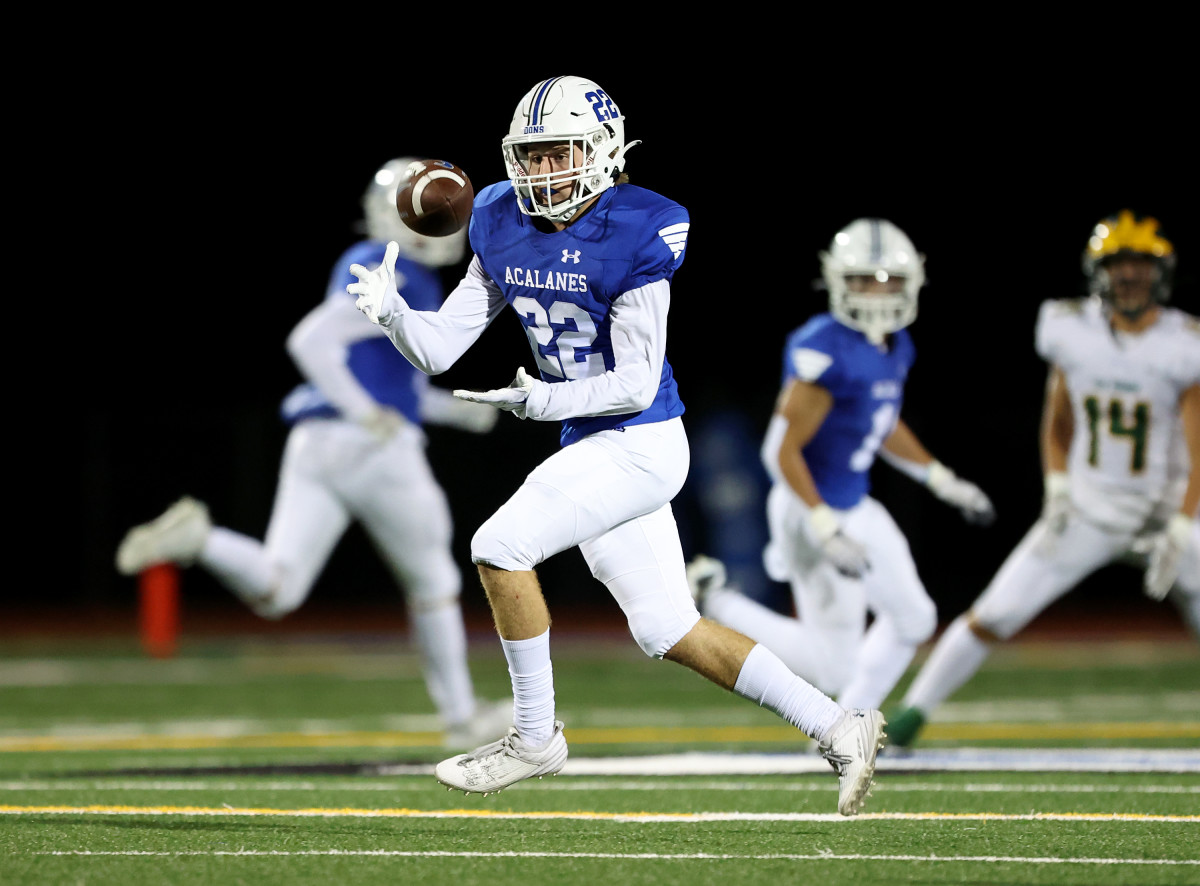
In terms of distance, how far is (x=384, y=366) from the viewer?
666cm

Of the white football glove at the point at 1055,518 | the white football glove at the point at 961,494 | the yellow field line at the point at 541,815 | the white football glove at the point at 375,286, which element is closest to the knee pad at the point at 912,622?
the white football glove at the point at 961,494

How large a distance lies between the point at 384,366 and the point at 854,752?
3268mm

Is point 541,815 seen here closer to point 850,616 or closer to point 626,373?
point 626,373

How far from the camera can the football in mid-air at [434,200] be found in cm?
408

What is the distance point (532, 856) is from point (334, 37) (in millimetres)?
14267

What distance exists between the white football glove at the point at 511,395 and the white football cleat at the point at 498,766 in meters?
0.75

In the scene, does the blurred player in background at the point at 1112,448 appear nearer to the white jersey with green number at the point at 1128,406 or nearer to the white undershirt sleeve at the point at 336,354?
the white jersey with green number at the point at 1128,406

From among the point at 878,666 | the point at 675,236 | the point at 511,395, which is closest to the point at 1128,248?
the point at 878,666

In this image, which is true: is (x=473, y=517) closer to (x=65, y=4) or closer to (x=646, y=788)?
(x=65, y=4)

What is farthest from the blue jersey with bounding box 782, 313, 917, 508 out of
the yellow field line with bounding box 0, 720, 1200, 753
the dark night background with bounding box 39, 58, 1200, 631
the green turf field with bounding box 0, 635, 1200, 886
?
the dark night background with bounding box 39, 58, 1200, 631

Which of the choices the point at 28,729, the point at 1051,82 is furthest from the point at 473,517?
the point at 28,729

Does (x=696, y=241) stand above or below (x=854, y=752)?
below

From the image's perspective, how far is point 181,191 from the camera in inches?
700

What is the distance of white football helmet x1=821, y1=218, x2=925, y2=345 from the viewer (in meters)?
5.90
